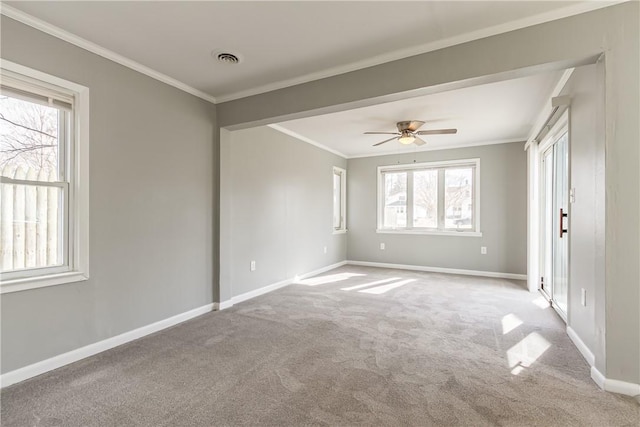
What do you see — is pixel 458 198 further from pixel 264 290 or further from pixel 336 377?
pixel 336 377

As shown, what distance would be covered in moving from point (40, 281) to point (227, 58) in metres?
2.23

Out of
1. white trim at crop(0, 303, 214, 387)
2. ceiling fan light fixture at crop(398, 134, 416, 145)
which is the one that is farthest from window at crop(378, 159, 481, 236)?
white trim at crop(0, 303, 214, 387)

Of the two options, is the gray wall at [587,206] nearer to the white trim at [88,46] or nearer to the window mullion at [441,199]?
the window mullion at [441,199]

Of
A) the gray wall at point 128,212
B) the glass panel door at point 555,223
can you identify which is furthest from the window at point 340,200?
the glass panel door at point 555,223

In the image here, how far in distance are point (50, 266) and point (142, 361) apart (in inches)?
39.0

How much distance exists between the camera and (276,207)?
4.68 m

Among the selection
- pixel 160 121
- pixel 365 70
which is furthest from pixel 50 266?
pixel 365 70

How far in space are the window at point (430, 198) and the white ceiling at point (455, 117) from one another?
479 millimetres

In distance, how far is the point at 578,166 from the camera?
8.15ft

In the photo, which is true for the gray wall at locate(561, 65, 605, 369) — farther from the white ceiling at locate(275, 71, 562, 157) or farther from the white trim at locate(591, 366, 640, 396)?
the white ceiling at locate(275, 71, 562, 157)

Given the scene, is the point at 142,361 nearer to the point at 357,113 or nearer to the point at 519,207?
the point at 357,113

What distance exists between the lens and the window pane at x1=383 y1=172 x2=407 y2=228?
632 cm

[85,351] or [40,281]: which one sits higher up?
[40,281]

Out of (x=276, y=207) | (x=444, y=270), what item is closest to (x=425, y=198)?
(x=444, y=270)
